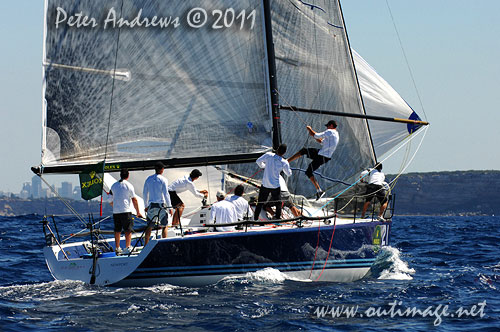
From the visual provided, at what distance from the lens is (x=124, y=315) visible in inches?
389

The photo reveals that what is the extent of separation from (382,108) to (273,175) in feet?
13.1

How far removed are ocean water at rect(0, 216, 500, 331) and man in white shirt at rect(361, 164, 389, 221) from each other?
119 centimetres

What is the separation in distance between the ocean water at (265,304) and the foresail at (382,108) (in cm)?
300

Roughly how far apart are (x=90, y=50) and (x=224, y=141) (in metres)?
2.91

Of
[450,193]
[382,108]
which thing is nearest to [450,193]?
[450,193]

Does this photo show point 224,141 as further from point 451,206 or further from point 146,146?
point 451,206

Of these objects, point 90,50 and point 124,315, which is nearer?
point 124,315

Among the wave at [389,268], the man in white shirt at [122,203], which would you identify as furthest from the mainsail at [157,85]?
the wave at [389,268]

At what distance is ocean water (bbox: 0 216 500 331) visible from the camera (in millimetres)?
9562

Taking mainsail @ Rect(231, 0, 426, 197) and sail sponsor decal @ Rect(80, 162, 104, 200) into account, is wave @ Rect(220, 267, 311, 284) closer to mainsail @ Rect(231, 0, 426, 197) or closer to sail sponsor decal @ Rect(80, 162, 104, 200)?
sail sponsor decal @ Rect(80, 162, 104, 200)

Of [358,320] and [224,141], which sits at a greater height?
[224,141]

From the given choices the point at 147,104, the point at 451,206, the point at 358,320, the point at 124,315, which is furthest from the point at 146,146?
the point at 451,206

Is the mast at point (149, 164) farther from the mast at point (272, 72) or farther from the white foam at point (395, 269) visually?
the white foam at point (395, 269)

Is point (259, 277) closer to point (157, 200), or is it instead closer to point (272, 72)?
point (157, 200)
